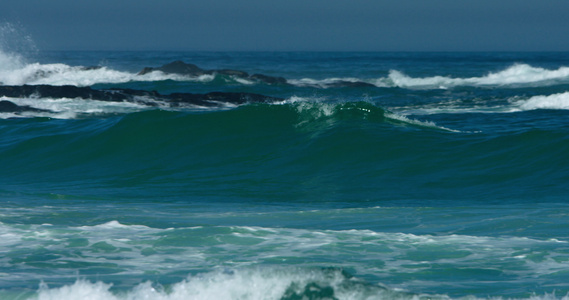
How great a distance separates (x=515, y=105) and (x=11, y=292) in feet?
78.9

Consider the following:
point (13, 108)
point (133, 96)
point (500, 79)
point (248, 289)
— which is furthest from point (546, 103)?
point (248, 289)

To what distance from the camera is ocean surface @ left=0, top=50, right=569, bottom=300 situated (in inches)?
231

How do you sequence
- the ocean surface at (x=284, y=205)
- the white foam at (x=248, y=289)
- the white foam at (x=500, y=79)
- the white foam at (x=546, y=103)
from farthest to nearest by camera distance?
the white foam at (x=500, y=79)
the white foam at (x=546, y=103)
the ocean surface at (x=284, y=205)
the white foam at (x=248, y=289)

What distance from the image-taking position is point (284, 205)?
10359mm

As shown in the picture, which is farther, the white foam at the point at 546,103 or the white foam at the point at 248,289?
the white foam at the point at 546,103

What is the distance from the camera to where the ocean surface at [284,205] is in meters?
5.86

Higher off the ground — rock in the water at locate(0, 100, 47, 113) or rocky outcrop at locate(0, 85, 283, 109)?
rocky outcrop at locate(0, 85, 283, 109)

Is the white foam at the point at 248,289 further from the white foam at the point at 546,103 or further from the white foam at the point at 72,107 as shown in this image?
the white foam at the point at 546,103

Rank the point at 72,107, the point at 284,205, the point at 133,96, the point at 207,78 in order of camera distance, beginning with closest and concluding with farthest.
→ 1. the point at 284,205
2. the point at 72,107
3. the point at 133,96
4. the point at 207,78

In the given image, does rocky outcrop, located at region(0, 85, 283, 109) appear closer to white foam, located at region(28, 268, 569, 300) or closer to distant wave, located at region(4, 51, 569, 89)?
distant wave, located at region(4, 51, 569, 89)

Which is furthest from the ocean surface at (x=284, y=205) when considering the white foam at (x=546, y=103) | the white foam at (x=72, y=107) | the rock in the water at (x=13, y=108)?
the white foam at (x=546, y=103)

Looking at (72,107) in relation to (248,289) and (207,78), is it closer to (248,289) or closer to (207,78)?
(248,289)

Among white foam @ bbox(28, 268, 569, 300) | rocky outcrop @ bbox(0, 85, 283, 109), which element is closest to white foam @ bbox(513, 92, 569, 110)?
rocky outcrop @ bbox(0, 85, 283, 109)

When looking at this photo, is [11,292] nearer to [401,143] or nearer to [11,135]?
[401,143]
